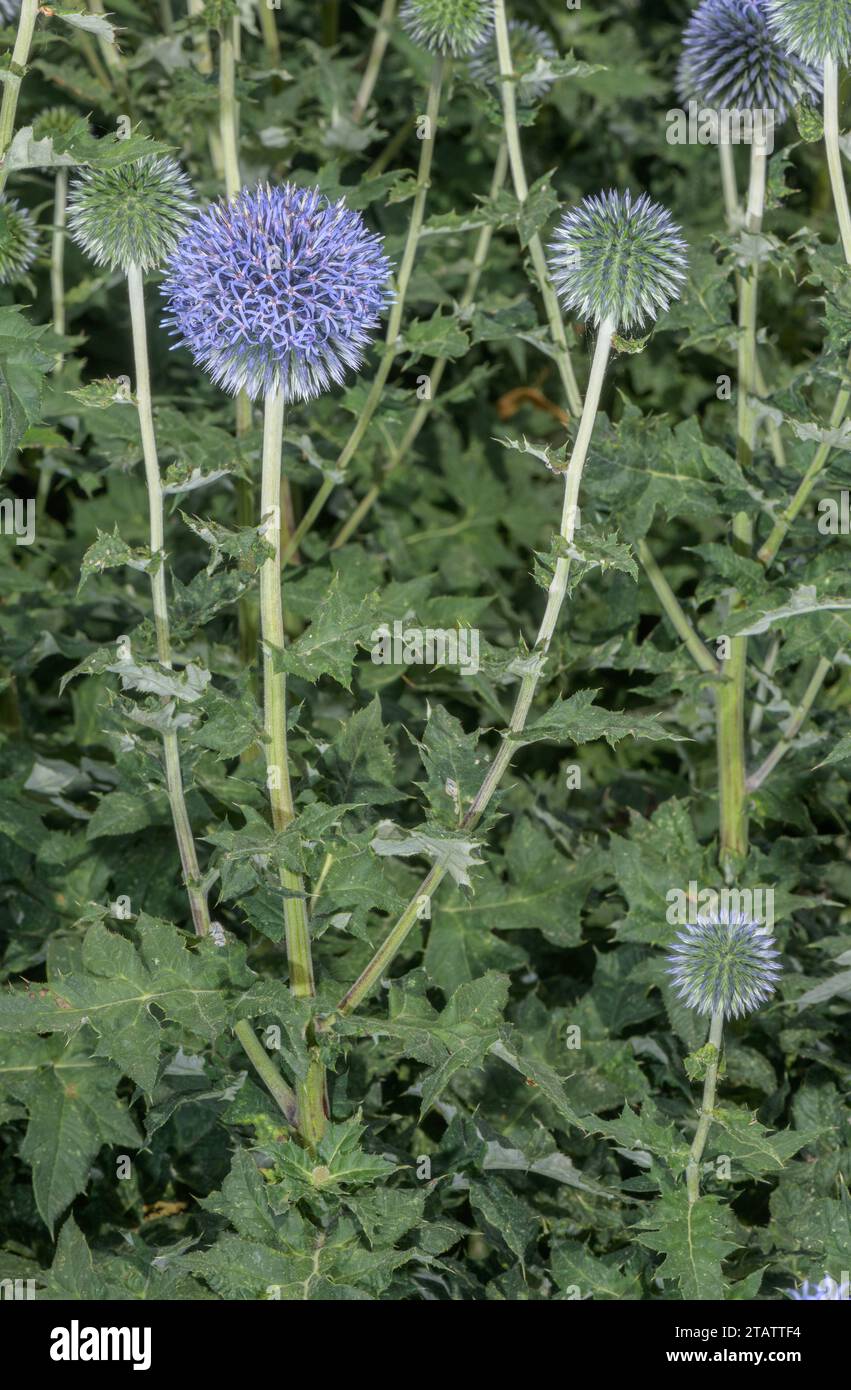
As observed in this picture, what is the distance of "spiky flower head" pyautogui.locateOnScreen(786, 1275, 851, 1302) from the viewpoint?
117 inches

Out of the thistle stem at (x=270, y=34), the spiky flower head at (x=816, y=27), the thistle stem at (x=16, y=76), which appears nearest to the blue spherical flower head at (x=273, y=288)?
the thistle stem at (x=16, y=76)

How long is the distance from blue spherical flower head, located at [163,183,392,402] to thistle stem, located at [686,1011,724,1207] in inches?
61.5

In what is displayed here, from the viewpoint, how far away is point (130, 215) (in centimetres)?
309

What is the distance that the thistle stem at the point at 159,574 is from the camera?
2.99m

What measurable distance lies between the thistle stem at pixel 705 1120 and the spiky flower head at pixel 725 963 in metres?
0.05

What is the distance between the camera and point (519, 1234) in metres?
3.37

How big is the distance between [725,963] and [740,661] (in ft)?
3.14

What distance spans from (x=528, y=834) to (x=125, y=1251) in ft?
4.56

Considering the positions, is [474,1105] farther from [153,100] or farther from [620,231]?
[153,100]

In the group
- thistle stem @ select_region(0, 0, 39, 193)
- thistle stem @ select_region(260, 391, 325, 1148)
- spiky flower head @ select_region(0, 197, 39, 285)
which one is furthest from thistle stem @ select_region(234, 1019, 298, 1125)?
spiky flower head @ select_region(0, 197, 39, 285)

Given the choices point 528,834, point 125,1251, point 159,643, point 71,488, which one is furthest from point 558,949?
point 71,488

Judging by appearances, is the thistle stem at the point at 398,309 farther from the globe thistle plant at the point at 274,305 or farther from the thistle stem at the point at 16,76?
the thistle stem at the point at 16,76

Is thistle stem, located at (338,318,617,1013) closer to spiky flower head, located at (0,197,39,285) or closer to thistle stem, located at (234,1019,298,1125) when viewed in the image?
thistle stem, located at (234,1019,298,1125)

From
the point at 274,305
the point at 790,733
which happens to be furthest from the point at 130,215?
the point at 790,733
